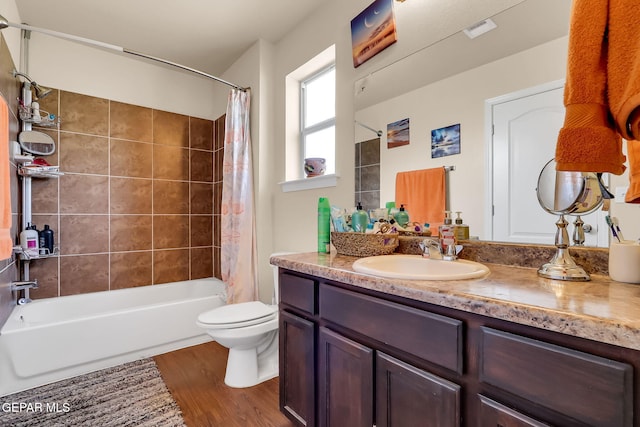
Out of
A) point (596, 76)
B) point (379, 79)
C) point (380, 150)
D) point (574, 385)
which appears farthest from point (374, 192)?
point (574, 385)

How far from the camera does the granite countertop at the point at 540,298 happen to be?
57cm

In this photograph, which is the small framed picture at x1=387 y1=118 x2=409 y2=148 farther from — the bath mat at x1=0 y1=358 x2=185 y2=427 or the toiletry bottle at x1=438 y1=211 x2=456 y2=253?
the bath mat at x1=0 y1=358 x2=185 y2=427

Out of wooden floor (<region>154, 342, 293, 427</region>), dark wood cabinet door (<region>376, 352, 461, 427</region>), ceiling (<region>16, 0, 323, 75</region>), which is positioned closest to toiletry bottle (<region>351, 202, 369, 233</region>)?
dark wood cabinet door (<region>376, 352, 461, 427</region>)

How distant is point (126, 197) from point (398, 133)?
2.55 m

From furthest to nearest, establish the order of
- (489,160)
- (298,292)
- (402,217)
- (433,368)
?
(402,217), (298,292), (489,160), (433,368)

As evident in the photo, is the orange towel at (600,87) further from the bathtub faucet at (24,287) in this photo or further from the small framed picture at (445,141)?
the bathtub faucet at (24,287)

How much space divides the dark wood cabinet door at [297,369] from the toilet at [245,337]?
1.54 feet

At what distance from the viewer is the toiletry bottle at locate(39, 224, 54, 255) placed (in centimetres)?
233

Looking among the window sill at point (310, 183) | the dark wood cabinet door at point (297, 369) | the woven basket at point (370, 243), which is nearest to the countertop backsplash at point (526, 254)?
the woven basket at point (370, 243)

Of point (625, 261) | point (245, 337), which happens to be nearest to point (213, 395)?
point (245, 337)

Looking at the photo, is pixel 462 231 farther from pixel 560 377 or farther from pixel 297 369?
pixel 297 369

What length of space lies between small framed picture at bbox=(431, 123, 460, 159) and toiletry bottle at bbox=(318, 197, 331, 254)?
0.63 m

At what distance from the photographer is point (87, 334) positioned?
2080mm

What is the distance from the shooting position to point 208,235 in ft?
10.9
